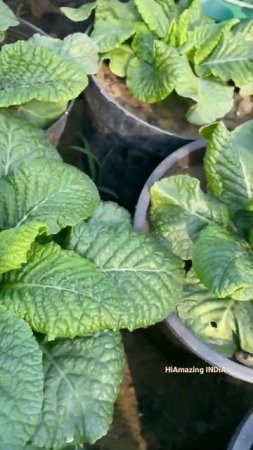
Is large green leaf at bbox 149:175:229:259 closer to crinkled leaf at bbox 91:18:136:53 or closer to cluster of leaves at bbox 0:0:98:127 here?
cluster of leaves at bbox 0:0:98:127

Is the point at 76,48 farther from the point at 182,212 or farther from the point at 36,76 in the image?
the point at 182,212

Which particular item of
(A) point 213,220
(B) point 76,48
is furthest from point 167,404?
(B) point 76,48

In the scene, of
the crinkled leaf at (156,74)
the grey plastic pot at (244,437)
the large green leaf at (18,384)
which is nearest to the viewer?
the large green leaf at (18,384)

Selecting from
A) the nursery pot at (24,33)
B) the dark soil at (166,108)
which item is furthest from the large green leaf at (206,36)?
the nursery pot at (24,33)

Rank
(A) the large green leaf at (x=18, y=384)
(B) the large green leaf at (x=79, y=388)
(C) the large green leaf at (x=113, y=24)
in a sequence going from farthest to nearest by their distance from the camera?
(C) the large green leaf at (x=113, y=24)
(B) the large green leaf at (x=79, y=388)
(A) the large green leaf at (x=18, y=384)

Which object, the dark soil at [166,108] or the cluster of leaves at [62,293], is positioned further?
the dark soil at [166,108]

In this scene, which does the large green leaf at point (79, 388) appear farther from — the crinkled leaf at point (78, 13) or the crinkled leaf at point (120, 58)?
the crinkled leaf at point (78, 13)

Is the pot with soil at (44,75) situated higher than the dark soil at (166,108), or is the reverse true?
the pot with soil at (44,75)
